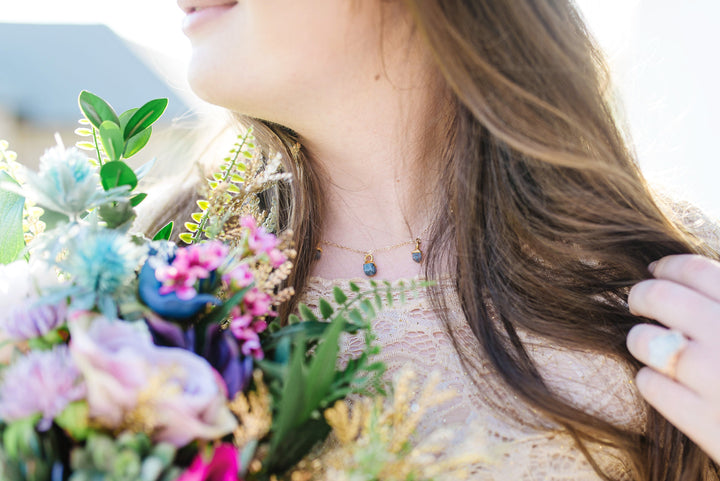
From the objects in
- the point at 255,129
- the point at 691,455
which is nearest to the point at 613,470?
the point at 691,455

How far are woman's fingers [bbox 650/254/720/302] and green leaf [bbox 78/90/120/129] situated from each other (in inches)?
39.8

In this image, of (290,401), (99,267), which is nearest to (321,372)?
(290,401)

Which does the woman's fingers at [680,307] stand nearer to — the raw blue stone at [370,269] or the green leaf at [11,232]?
the raw blue stone at [370,269]

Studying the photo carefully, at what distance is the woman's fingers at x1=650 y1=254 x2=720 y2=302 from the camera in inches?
42.6

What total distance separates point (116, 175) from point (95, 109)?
0.64 feet

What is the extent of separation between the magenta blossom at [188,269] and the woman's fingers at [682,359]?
736 mm

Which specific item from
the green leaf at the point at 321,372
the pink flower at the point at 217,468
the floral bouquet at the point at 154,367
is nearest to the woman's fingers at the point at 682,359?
the floral bouquet at the point at 154,367

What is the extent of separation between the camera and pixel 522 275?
132 centimetres

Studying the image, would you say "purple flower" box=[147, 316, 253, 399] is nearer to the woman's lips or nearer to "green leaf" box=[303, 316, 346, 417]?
"green leaf" box=[303, 316, 346, 417]

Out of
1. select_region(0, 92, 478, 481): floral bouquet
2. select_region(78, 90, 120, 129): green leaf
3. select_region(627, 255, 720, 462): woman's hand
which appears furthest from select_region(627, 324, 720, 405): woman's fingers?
select_region(78, 90, 120, 129): green leaf

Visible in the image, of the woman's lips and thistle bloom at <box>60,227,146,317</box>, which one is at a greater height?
the woman's lips

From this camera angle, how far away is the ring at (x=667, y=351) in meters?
1.04

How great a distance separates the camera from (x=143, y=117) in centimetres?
107

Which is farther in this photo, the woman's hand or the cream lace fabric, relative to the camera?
the cream lace fabric
